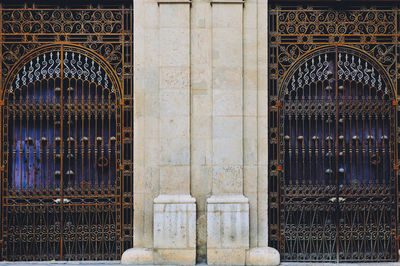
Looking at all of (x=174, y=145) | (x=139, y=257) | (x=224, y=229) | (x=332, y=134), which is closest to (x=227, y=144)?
(x=174, y=145)

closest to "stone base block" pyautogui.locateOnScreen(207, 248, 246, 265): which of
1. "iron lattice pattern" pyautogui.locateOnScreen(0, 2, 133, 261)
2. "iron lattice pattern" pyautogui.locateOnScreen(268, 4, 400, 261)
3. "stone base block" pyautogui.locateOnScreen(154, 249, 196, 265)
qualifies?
"stone base block" pyautogui.locateOnScreen(154, 249, 196, 265)

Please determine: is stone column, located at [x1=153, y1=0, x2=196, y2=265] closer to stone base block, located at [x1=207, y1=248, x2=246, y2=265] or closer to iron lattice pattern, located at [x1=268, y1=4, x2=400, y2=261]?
stone base block, located at [x1=207, y1=248, x2=246, y2=265]

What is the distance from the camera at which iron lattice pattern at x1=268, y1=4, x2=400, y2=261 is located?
8.65 m

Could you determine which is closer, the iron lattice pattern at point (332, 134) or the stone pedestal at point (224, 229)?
the stone pedestal at point (224, 229)

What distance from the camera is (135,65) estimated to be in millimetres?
8461

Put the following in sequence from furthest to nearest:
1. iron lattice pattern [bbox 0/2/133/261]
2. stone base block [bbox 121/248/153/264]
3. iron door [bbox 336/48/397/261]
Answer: iron door [bbox 336/48/397/261] → iron lattice pattern [bbox 0/2/133/261] → stone base block [bbox 121/248/153/264]

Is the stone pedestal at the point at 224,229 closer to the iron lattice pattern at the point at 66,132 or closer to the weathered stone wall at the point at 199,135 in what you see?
the weathered stone wall at the point at 199,135

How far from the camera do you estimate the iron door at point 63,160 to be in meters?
8.56

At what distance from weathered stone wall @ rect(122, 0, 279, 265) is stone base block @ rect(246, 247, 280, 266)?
2cm

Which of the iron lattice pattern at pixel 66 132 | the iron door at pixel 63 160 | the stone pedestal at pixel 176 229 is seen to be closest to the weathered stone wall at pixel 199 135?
the stone pedestal at pixel 176 229

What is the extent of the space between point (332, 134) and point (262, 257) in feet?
8.75

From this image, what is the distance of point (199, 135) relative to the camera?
835cm

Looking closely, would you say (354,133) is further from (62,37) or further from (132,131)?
(62,37)

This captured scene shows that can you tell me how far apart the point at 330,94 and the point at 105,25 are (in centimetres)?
448
